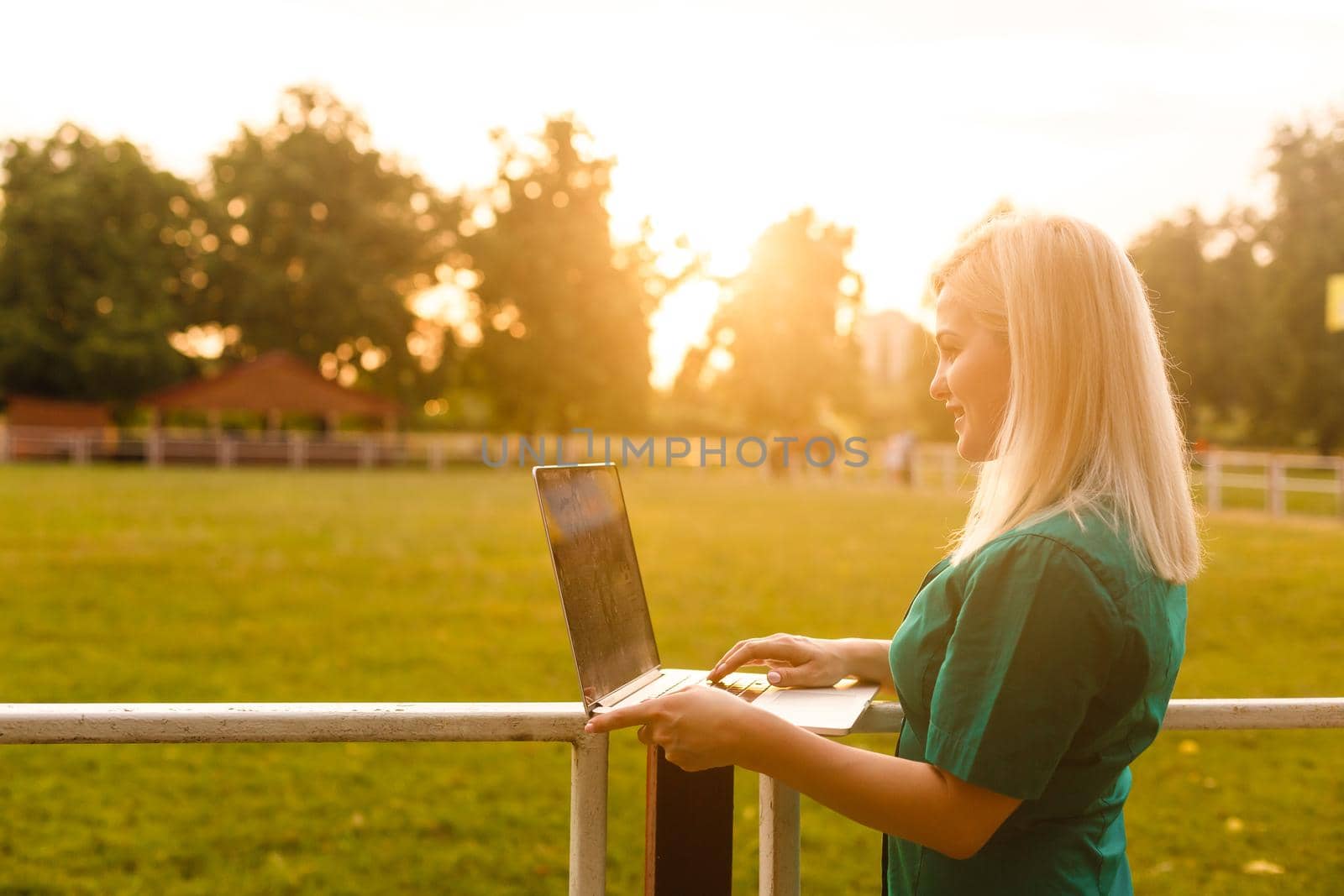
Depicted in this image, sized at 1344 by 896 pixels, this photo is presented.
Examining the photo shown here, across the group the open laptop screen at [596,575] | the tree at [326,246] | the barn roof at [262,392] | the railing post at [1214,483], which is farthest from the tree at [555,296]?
the open laptop screen at [596,575]

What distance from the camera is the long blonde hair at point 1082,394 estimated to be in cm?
138

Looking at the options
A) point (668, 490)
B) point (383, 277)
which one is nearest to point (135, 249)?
point (383, 277)

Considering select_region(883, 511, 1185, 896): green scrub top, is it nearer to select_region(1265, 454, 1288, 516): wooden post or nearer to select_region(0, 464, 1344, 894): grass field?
select_region(0, 464, 1344, 894): grass field

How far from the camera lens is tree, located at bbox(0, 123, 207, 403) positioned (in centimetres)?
3997

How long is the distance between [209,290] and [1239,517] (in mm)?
37516

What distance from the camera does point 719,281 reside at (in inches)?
1763

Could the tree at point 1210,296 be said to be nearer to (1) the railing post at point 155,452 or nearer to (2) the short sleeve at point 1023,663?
(1) the railing post at point 155,452

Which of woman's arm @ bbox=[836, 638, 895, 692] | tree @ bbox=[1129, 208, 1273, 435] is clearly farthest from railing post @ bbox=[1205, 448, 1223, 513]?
tree @ bbox=[1129, 208, 1273, 435]

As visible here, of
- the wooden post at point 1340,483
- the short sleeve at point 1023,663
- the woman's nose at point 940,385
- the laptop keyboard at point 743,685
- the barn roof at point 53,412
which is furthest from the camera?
the barn roof at point 53,412

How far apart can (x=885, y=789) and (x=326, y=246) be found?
43452mm

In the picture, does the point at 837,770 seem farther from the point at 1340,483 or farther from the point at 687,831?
the point at 1340,483

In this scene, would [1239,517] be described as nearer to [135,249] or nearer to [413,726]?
[413,726]

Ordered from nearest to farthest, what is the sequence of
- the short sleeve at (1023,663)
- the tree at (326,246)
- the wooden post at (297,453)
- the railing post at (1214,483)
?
1. the short sleeve at (1023,663)
2. the railing post at (1214,483)
3. the wooden post at (297,453)
4. the tree at (326,246)

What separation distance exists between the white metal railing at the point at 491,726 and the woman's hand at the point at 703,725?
0.87 feet
